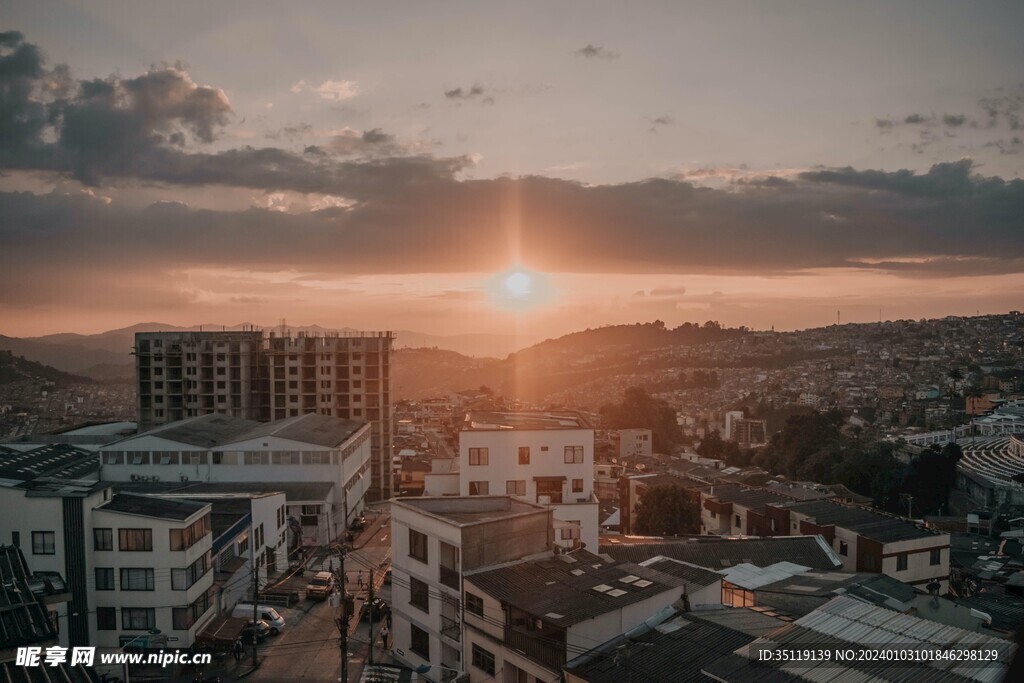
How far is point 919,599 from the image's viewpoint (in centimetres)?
1589

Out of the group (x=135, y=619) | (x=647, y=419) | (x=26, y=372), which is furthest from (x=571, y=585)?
(x=26, y=372)

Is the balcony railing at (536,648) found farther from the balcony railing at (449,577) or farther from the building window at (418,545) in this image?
the building window at (418,545)

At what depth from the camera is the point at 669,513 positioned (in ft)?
94.1

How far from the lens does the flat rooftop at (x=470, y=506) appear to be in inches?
644

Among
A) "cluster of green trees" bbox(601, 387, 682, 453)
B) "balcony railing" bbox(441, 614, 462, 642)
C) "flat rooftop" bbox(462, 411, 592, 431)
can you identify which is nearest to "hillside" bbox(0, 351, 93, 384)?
"cluster of green trees" bbox(601, 387, 682, 453)

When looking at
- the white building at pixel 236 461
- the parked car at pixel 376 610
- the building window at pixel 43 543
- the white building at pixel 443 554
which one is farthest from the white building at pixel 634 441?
the building window at pixel 43 543

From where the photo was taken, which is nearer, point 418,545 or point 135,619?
point 418,545

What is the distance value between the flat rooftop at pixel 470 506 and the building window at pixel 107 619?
7.72 m

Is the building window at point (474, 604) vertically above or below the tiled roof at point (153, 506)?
below

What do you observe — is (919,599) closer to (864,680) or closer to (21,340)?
(864,680)

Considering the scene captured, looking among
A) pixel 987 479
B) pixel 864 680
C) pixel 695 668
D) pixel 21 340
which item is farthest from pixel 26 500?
pixel 21 340

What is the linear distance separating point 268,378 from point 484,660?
41.4 m

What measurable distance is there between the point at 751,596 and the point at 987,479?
31693 millimetres

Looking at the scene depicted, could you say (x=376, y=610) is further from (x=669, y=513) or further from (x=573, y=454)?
(x=669, y=513)
